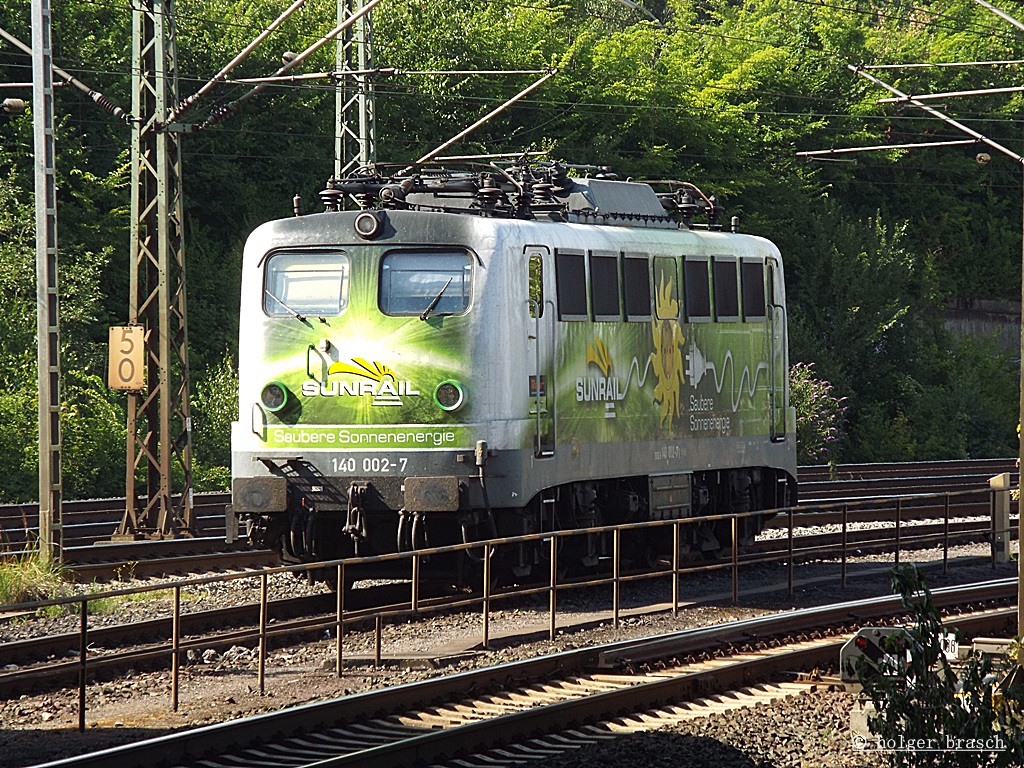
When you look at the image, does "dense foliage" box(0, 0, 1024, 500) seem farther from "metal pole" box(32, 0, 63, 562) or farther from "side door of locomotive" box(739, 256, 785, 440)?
"side door of locomotive" box(739, 256, 785, 440)

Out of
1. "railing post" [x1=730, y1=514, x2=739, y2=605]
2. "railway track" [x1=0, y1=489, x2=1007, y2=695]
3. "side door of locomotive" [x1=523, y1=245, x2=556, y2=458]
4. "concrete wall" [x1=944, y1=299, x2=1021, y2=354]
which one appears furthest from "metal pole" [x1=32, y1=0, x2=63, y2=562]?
"concrete wall" [x1=944, y1=299, x2=1021, y2=354]

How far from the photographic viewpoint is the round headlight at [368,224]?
15.8 m

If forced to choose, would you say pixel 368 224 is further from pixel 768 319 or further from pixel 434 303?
pixel 768 319

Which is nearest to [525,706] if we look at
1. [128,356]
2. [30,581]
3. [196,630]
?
[196,630]

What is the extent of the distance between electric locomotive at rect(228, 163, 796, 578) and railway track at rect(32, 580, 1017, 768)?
2.90 metres

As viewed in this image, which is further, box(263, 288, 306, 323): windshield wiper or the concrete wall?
the concrete wall

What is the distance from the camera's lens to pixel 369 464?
15664mm

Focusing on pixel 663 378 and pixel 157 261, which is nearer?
pixel 663 378

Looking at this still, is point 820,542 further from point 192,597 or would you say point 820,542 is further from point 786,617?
point 192,597

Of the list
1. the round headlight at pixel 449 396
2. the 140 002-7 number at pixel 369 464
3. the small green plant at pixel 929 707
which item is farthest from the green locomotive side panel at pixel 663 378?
the small green plant at pixel 929 707

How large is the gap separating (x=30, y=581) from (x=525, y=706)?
6.63 metres

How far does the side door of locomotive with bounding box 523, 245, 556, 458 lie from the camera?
52.5ft

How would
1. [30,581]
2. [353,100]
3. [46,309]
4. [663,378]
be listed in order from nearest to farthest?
1. [30,581]
2. [46,309]
3. [663,378]
4. [353,100]

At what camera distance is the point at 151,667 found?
12930 millimetres
